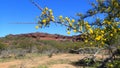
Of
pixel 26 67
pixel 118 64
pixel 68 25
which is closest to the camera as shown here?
pixel 68 25

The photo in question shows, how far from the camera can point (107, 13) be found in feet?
13.4

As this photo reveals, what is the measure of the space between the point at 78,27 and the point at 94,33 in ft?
0.62

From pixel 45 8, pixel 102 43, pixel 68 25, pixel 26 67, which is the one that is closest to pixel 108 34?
pixel 102 43

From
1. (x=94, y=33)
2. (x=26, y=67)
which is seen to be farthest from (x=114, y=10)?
(x=26, y=67)

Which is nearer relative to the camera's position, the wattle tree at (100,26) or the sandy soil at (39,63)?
the wattle tree at (100,26)

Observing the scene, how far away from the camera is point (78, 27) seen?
389 cm

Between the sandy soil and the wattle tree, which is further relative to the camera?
the sandy soil

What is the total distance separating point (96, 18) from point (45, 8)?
717mm

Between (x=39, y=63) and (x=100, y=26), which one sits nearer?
(x=100, y=26)

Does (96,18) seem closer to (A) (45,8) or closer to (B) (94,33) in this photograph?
(B) (94,33)

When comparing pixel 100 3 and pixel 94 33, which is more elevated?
pixel 100 3

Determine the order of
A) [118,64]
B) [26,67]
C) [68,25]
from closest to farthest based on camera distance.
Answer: [68,25], [118,64], [26,67]

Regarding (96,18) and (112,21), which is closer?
(112,21)

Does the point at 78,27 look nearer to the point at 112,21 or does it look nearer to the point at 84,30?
the point at 84,30
